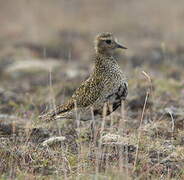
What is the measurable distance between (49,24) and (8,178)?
13.0 m

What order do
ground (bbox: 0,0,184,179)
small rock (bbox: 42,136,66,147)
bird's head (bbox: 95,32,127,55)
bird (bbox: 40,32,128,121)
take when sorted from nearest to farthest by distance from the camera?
ground (bbox: 0,0,184,179) → small rock (bbox: 42,136,66,147) → bird (bbox: 40,32,128,121) → bird's head (bbox: 95,32,127,55)

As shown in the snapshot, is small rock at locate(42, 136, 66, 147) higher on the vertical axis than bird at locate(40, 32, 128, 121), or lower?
lower

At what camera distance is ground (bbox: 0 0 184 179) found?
5973mm

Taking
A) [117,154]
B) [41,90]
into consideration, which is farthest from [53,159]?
[41,90]

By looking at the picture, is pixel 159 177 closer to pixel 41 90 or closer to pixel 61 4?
pixel 41 90

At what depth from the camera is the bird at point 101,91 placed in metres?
6.80

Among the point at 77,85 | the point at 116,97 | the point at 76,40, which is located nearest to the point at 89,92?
the point at 116,97

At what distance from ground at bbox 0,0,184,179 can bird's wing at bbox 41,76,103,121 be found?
0.22m

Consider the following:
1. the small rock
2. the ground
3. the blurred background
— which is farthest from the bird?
the blurred background

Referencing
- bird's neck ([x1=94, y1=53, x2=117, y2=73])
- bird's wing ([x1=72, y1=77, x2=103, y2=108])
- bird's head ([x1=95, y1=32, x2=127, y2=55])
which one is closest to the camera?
bird's wing ([x1=72, y1=77, x2=103, y2=108])

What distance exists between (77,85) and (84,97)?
12.6ft

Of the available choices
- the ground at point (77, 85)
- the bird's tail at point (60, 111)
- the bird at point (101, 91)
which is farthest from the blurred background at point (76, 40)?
the bird at point (101, 91)

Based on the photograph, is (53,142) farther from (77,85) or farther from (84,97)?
(77,85)

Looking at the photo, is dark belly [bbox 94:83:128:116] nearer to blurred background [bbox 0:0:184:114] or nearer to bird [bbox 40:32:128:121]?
bird [bbox 40:32:128:121]
